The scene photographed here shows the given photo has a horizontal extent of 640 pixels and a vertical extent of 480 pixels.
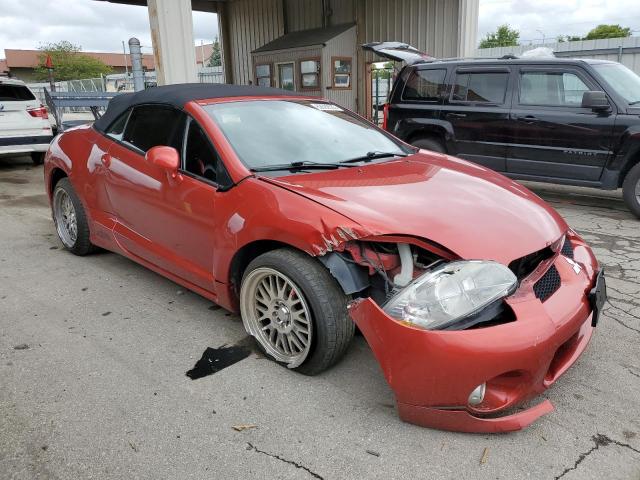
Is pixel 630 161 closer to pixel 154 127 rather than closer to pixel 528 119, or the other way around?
pixel 528 119

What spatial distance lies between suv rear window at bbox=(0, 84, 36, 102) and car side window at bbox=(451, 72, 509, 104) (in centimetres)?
757

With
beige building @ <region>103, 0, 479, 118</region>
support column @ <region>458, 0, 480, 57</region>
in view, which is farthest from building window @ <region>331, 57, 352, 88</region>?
support column @ <region>458, 0, 480, 57</region>

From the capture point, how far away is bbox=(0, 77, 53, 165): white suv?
9.13 m

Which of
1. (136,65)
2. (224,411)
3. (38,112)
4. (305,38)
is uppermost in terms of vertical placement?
(305,38)

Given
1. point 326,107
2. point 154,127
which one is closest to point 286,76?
point 326,107

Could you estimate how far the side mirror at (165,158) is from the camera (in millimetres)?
3053

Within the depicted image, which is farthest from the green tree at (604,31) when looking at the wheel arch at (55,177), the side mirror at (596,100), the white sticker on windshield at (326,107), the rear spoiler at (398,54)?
the wheel arch at (55,177)

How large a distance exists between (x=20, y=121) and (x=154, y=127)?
283 inches

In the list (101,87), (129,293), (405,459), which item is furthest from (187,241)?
(101,87)

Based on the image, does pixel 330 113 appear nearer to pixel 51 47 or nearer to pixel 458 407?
pixel 458 407

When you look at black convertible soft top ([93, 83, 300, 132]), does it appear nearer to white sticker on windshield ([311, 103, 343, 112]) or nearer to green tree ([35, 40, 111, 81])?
white sticker on windshield ([311, 103, 343, 112])

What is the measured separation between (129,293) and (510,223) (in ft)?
8.87

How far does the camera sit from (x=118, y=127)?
397 cm

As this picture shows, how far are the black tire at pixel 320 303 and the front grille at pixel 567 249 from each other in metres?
1.19
